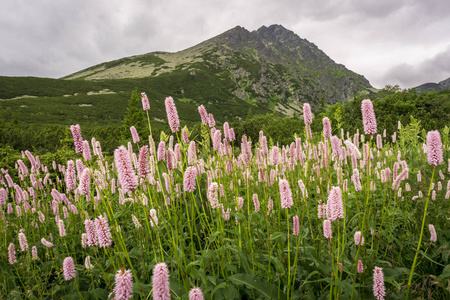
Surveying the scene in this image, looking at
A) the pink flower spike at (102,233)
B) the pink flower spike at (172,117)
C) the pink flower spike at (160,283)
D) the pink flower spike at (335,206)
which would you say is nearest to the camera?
the pink flower spike at (160,283)

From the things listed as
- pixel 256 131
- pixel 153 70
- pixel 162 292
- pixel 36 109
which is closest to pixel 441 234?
pixel 162 292

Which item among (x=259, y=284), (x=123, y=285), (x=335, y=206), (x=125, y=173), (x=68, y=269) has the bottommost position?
(x=259, y=284)

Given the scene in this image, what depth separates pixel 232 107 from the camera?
123 m

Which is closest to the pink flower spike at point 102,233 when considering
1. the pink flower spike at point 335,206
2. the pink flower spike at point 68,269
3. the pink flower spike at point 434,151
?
the pink flower spike at point 68,269

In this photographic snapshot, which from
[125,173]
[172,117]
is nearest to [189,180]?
[125,173]

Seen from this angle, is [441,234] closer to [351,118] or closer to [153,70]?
[351,118]

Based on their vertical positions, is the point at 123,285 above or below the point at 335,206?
below

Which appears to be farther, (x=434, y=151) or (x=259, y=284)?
(x=259, y=284)

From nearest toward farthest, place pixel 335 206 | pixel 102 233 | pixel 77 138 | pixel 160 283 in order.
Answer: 1. pixel 160 283
2. pixel 335 206
3. pixel 102 233
4. pixel 77 138

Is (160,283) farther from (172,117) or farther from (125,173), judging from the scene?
(172,117)

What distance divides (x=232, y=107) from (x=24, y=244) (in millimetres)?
123165

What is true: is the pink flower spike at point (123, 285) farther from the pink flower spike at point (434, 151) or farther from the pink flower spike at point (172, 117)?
the pink flower spike at point (434, 151)

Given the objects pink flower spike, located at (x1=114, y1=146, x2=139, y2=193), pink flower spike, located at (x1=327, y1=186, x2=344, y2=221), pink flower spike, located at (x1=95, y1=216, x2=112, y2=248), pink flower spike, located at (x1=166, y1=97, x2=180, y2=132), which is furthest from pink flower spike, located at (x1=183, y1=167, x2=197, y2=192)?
pink flower spike, located at (x1=327, y1=186, x2=344, y2=221)

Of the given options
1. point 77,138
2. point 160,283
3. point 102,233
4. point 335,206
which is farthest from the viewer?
point 77,138
